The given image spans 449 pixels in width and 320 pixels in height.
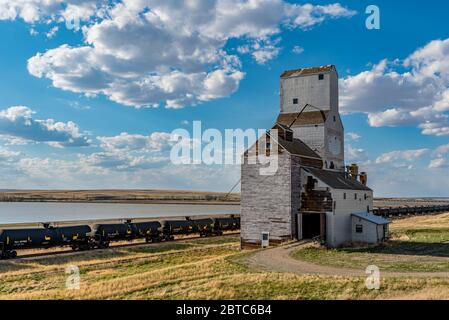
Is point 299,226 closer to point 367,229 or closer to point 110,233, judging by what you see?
point 367,229

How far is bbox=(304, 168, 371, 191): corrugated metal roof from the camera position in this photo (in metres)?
42.5

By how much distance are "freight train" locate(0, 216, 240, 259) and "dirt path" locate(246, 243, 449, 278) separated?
61.0ft

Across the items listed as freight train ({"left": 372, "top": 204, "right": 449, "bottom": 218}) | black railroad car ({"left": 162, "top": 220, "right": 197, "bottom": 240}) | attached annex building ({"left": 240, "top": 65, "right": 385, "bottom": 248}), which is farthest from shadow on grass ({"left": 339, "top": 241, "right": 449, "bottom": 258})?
freight train ({"left": 372, "top": 204, "right": 449, "bottom": 218})

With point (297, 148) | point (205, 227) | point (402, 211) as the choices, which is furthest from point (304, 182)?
point (402, 211)

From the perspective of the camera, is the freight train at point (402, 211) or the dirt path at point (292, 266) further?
the freight train at point (402, 211)

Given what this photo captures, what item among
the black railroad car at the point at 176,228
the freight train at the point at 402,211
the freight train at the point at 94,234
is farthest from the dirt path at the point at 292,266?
the freight train at the point at 402,211

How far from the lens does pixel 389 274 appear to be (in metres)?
24.7

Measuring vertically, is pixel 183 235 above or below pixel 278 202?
below

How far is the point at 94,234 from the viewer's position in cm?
4475

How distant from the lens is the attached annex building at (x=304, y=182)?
135 feet

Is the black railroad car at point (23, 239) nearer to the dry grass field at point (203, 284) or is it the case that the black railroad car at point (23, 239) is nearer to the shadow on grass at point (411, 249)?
the dry grass field at point (203, 284)
